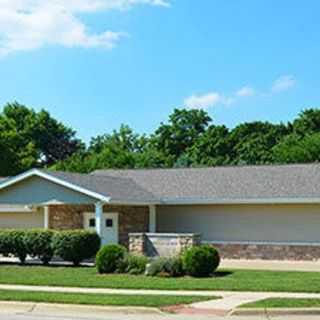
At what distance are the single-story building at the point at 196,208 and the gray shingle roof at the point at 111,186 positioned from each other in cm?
5

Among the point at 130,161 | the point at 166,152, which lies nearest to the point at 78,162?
the point at 130,161

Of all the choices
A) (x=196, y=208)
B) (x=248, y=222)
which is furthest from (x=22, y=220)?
(x=248, y=222)

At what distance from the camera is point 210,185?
127 ft

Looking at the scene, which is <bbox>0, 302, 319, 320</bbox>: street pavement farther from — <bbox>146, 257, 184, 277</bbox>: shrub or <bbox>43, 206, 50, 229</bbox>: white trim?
<bbox>43, 206, 50, 229</bbox>: white trim

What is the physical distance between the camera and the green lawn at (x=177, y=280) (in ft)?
71.3

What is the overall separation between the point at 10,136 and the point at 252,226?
4801 cm

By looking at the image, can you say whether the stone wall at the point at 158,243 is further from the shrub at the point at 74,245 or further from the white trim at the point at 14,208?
the white trim at the point at 14,208

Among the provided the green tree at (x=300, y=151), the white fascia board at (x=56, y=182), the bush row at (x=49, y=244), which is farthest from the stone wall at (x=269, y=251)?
the green tree at (x=300, y=151)

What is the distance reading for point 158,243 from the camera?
31.4 m

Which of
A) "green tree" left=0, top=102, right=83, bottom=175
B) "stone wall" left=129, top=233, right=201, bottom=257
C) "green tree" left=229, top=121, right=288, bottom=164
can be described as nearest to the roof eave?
"stone wall" left=129, top=233, right=201, bottom=257

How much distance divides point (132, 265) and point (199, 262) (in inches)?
97.9

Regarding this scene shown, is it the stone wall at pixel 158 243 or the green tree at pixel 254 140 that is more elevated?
the green tree at pixel 254 140

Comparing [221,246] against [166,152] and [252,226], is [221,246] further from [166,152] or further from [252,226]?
[166,152]

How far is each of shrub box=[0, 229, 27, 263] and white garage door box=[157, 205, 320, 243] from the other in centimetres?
902
